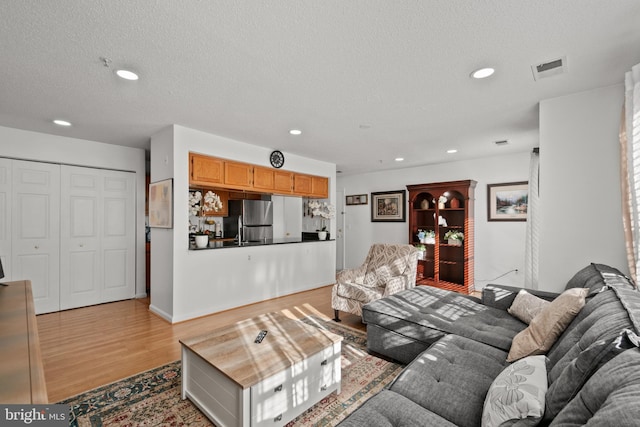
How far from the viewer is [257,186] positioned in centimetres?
450

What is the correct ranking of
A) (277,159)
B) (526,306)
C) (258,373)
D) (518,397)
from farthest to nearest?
(277,159)
(526,306)
(258,373)
(518,397)

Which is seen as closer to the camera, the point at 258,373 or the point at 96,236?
the point at 258,373

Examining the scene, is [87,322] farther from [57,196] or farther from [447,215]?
[447,215]

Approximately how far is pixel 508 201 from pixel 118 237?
6.49 metres

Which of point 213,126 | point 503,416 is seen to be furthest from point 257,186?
point 503,416

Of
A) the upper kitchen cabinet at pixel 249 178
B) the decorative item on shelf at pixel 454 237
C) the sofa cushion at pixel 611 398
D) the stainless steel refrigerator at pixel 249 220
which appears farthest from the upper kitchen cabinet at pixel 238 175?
the sofa cushion at pixel 611 398

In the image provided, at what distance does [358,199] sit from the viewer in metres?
Answer: 7.14

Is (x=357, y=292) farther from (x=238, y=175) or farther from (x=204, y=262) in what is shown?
(x=238, y=175)

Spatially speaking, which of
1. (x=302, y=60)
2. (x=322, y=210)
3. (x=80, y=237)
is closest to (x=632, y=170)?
(x=302, y=60)

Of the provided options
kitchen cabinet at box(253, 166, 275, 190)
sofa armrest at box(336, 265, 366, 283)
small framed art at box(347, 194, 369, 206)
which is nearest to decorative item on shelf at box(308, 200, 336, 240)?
kitchen cabinet at box(253, 166, 275, 190)

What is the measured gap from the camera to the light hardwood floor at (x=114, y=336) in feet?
7.89

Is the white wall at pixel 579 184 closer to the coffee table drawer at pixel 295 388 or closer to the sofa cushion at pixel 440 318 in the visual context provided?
the sofa cushion at pixel 440 318

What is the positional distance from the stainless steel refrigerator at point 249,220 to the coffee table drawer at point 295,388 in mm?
3371

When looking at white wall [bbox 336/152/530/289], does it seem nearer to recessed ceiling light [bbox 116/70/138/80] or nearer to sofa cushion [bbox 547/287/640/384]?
sofa cushion [bbox 547/287/640/384]
